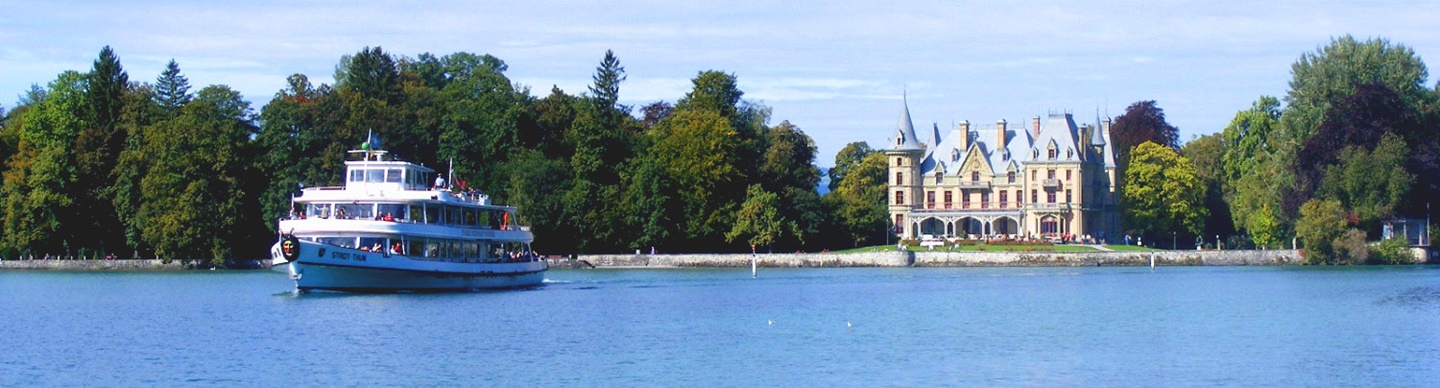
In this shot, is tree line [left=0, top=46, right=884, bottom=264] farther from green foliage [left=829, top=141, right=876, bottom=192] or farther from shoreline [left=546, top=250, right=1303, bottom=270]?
green foliage [left=829, top=141, right=876, bottom=192]

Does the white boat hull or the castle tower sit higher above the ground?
the castle tower

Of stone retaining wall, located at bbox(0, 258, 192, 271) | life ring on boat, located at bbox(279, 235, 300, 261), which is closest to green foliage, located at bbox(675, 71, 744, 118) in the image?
stone retaining wall, located at bbox(0, 258, 192, 271)

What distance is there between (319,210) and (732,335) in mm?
19398

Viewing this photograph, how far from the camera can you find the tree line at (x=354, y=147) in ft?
281

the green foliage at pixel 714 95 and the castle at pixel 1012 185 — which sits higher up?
the green foliage at pixel 714 95

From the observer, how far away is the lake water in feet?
107

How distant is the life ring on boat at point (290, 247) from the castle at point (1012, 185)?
200 ft

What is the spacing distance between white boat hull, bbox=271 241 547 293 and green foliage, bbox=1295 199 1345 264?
42251mm

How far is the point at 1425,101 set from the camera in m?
91.2

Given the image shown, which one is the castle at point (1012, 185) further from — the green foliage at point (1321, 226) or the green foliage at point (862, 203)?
the green foliage at point (1321, 226)

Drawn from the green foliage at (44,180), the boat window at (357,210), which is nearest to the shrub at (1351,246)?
the boat window at (357,210)

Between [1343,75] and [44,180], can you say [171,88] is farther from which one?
[1343,75]

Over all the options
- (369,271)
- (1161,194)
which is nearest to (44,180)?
(369,271)

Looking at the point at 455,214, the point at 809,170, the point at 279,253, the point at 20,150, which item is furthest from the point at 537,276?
the point at 809,170
